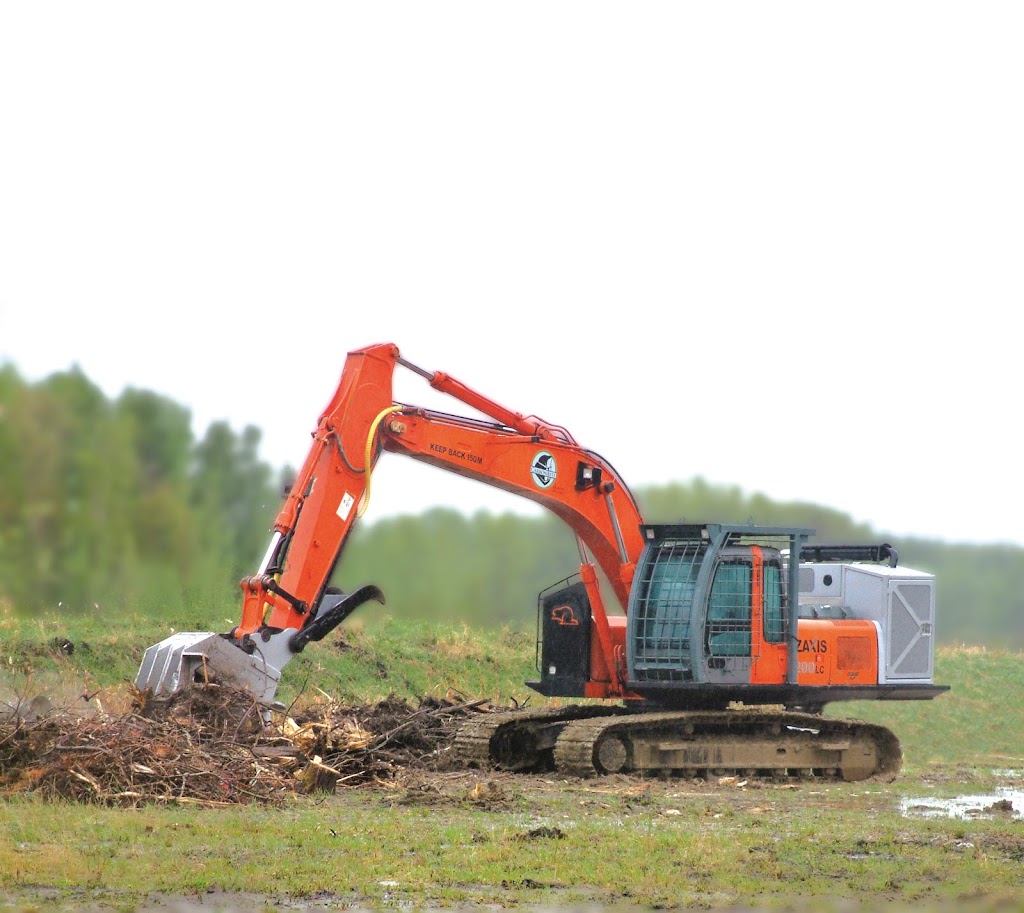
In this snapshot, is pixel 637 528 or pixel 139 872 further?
pixel 637 528

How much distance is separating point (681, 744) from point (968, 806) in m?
3.20

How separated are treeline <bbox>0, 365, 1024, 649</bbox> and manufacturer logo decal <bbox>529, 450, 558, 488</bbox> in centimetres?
95

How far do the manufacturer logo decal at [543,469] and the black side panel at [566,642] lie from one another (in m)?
1.37

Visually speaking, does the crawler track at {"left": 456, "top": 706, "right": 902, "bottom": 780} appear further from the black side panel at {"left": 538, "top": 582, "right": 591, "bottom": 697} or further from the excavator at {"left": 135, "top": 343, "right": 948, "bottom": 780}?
the black side panel at {"left": 538, "top": 582, "right": 591, "bottom": 697}

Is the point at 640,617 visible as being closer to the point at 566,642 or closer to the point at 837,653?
the point at 566,642

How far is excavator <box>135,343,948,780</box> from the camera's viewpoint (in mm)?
15883

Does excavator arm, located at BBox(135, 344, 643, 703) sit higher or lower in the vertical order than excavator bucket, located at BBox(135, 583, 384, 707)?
higher

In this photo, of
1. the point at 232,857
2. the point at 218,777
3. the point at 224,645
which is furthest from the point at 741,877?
the point at 224,645

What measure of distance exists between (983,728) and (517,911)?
17.1 meters

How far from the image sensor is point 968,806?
15.3m

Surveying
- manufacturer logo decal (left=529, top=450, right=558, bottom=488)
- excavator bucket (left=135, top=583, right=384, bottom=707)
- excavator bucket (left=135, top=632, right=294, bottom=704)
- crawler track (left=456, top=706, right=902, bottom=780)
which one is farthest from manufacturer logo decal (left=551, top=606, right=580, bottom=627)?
excavator bucket (left=135, top=632, right=294, bottom=704)

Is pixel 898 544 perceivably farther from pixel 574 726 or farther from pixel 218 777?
pixel 218 777

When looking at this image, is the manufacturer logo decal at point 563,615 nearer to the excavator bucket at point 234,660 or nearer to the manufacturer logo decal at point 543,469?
the manufacturer logo decal at point 543,469

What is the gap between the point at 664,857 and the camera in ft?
36.6
